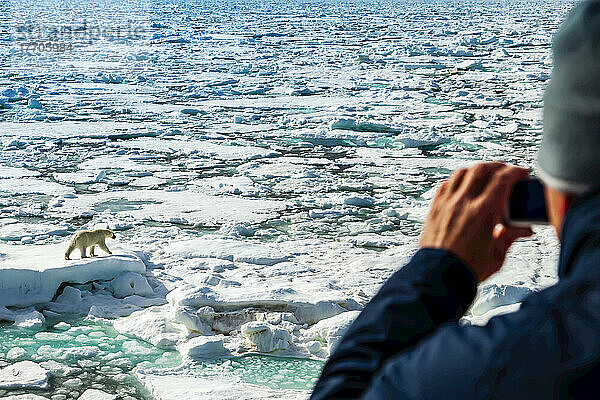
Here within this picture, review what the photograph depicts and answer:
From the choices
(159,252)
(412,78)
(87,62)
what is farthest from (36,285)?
(87,62)

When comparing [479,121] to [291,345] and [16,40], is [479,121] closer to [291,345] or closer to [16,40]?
[291,345]

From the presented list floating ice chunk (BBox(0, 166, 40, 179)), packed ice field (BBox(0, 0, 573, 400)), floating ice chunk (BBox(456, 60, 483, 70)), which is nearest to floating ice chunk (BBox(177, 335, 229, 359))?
packed ice field (BBox(0, 0, 573, 400))

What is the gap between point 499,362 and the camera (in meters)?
0.53

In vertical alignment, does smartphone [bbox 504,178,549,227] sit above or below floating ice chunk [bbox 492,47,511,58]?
above

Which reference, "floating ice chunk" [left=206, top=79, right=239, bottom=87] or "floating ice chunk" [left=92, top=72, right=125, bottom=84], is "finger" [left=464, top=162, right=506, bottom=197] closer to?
"floating ice chunk" [left=206, top=79, right=239, bottom=87]

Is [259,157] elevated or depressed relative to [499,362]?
depressed

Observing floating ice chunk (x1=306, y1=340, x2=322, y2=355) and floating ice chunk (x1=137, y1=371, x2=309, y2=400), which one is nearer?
floating ice chunk (x1=137, y1=371, x2=309, y2=400)

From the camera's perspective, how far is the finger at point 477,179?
76cm

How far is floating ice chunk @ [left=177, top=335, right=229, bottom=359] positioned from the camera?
11.2ft

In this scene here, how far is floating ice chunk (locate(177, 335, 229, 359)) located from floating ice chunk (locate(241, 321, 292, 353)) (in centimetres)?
13

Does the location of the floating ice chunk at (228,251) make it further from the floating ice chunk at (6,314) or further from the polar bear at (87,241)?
the floating ice chunk at (6,314)

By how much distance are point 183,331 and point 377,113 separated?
656 cm

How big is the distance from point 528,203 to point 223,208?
5184mm

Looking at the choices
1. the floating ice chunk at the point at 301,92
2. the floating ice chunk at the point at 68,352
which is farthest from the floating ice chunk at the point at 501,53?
the floating ice chunk at the point at 68,352
